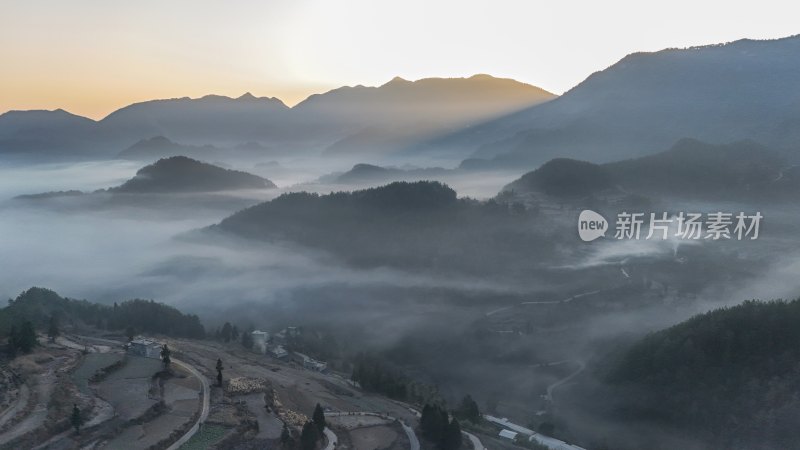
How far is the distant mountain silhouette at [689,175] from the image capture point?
178625 millimetres

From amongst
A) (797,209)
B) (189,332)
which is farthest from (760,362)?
(797,209)

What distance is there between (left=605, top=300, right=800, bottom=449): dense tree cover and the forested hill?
67.4m

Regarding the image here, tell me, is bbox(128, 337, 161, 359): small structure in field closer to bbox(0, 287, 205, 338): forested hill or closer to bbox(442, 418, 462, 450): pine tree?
bbox(0, 287, 205, 338): forested hill

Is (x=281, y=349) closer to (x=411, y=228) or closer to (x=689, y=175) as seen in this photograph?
(x=411, y=228)

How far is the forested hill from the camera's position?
9476cm

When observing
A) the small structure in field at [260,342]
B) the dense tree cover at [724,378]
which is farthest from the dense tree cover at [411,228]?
the small structure in field at [260,342]

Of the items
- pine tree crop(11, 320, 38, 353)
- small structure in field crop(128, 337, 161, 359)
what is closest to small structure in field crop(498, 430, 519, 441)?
small structure in field crop(128, 337, 161, 359)

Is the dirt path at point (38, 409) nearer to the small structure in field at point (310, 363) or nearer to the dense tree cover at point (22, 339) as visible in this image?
the dense tree cover at point (22, 339)

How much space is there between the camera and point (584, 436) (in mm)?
77312

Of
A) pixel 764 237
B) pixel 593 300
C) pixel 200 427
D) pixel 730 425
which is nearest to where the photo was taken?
pixel 200 427

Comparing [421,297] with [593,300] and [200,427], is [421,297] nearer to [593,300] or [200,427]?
[593,300]

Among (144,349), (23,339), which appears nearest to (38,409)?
(23,339)

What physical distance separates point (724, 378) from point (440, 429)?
43680 millimetres

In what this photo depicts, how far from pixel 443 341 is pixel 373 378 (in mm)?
39193
